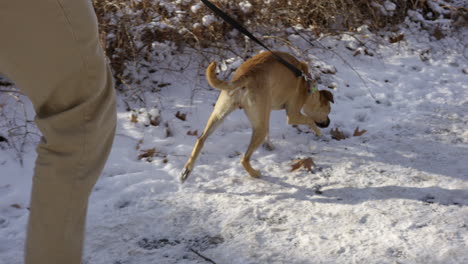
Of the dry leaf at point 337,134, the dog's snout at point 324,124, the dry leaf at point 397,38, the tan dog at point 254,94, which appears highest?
the dry leaf at point 397,38

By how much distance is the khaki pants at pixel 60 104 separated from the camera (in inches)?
50.8

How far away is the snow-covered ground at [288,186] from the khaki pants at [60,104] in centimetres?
108

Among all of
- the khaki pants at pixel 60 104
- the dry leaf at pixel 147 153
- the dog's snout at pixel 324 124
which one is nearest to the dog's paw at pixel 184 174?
the dry leaf at pixel 147 153

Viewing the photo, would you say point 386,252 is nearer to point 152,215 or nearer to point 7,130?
point 152,215

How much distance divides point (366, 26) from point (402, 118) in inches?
95.9

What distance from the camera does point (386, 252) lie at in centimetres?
254

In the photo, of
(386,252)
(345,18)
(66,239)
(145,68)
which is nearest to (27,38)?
(66,239)

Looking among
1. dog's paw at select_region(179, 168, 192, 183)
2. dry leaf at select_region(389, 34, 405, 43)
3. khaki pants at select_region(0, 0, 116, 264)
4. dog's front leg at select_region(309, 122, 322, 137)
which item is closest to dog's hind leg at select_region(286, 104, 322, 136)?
dog's front leg at select_region(309, 122, 322, 137)

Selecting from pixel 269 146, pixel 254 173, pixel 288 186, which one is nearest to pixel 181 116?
pixel 269 146

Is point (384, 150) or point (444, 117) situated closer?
point (384, 150)

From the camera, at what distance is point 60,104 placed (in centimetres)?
141

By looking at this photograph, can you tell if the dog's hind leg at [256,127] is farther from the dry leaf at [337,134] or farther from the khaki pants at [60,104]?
the khaki pants at [60,104]

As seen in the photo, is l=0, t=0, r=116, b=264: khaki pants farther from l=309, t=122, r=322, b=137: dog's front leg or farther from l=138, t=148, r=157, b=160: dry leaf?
l=309, t=122, r=322, b=137: dog's front leg

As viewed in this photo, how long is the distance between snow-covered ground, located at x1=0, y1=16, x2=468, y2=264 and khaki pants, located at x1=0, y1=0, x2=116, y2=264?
108 centimetres
